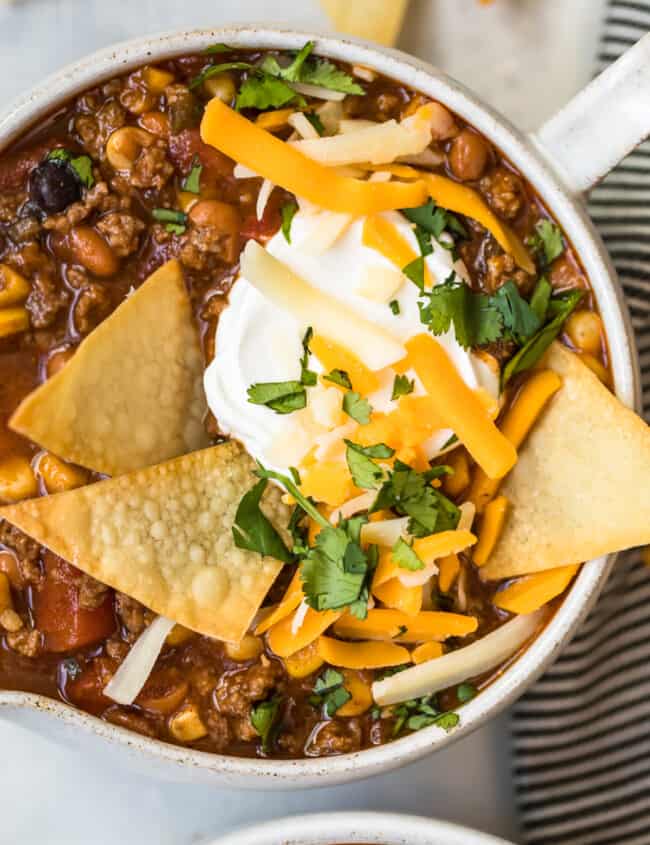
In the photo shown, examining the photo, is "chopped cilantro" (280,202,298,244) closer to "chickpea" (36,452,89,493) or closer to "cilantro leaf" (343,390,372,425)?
"cilantro leaf" (343,390,372,425)

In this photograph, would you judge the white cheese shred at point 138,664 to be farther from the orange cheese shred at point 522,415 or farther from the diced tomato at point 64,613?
the orange cheese shred at point 522,415

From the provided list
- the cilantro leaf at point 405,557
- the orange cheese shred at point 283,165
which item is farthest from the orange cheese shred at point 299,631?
the orange cheese shred at point 283,165

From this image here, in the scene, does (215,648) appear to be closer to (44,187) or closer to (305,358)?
(305,358)

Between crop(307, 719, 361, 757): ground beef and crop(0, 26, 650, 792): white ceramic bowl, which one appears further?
crop(307, 719, 361, 757): ground beef

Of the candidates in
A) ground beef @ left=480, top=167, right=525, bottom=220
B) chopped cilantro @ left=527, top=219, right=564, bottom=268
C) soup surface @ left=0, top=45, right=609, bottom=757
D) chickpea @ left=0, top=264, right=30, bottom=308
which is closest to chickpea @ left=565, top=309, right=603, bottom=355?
soup surface @ left=0, top=45, right=609, bottom=757

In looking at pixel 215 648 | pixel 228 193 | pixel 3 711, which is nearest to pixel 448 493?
pixel 215 648
